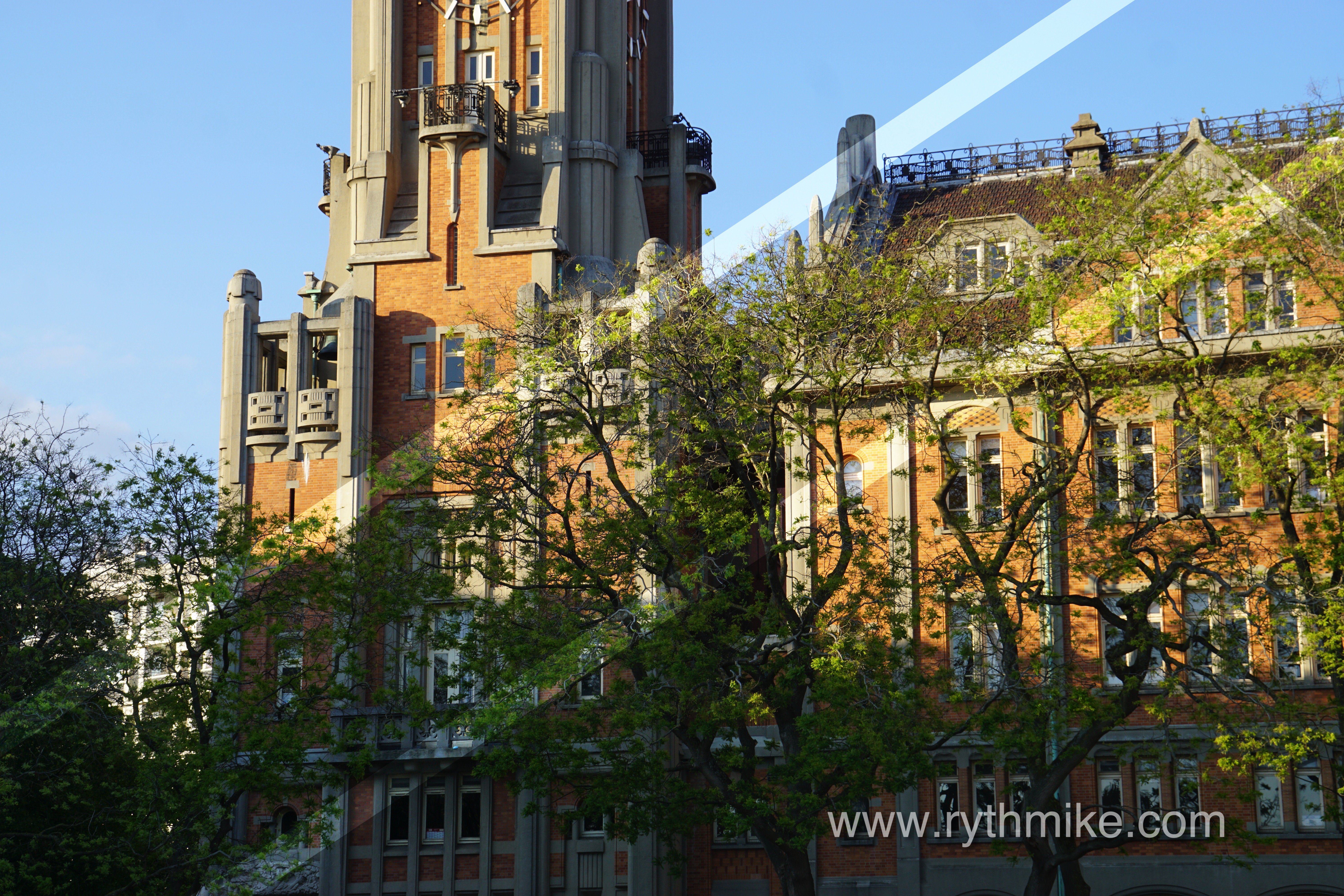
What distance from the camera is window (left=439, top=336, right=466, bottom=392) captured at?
4122 cm

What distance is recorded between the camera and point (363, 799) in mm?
39406

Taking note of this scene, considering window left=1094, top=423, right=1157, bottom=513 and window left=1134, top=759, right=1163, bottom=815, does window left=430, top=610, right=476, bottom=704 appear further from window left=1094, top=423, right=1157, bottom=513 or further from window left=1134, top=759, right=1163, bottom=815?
window left=1134, top=759, right=1163, bottom=815

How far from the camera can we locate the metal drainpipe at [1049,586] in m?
27.9

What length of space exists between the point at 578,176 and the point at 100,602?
18279 millimetres

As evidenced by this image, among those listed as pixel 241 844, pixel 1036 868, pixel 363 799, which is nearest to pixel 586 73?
pixel 363 799

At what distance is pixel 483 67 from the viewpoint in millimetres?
45312

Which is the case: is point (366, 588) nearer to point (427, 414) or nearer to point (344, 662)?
point (344, 662)

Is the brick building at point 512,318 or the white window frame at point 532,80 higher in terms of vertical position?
the white window frame at point 532,80

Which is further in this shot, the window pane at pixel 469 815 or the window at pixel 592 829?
the window pane at pixel 469 815

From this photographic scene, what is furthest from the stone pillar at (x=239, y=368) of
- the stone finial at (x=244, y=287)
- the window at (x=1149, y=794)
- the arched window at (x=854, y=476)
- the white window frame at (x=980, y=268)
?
the window at (x=1149, y=794)

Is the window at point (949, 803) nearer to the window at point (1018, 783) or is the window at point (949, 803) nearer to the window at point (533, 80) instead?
the window at point (1018, 783)

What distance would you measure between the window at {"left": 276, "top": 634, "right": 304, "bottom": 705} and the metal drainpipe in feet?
44.1

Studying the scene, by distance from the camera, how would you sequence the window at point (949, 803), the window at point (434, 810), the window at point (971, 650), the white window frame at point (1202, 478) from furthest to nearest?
the window at point (434, 810) < the window at point (949, 803) < the white window frame at point (1202, 478) < the window at point (971, 650)

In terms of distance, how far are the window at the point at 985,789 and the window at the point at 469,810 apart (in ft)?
37.5
